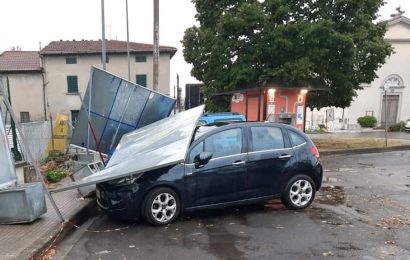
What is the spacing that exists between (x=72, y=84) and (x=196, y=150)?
34.6 metres

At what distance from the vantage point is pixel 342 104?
18203mm

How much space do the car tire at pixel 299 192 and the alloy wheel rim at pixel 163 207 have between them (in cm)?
203

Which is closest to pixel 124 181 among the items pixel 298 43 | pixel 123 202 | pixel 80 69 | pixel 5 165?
pixel 123 202

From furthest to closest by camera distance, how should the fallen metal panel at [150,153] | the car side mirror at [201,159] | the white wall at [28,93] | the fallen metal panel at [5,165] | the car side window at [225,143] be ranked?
the white wall at [28,93]
the fallen metal panel at [5,165]
the car side window at [225,143]
the car side mirror at [201,159]
the fallen metal panel at [150,153]

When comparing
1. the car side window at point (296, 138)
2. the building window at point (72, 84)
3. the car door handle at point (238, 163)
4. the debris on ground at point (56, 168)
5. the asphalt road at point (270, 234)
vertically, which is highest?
the building window at point (72, 84)

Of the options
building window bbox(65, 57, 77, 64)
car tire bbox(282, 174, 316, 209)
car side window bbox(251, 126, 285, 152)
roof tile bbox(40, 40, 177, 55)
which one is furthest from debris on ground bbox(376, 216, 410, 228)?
building window bbox(65, 57, 77, 64)

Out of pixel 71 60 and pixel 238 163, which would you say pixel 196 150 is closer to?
pixel 238 163

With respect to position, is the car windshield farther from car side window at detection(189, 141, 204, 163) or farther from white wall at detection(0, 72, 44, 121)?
white wall at detection(0, 72, 44, 121)

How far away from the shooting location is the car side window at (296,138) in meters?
6.93

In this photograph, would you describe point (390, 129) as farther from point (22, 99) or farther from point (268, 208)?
point (22, 99)

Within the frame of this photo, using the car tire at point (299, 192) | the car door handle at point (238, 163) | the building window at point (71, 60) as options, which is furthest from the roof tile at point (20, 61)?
the car tire at point (299, 192)

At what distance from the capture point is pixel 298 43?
610 inches

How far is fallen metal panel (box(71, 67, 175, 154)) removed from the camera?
33.0 feet

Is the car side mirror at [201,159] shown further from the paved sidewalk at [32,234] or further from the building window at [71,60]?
the building window at [71,60]
